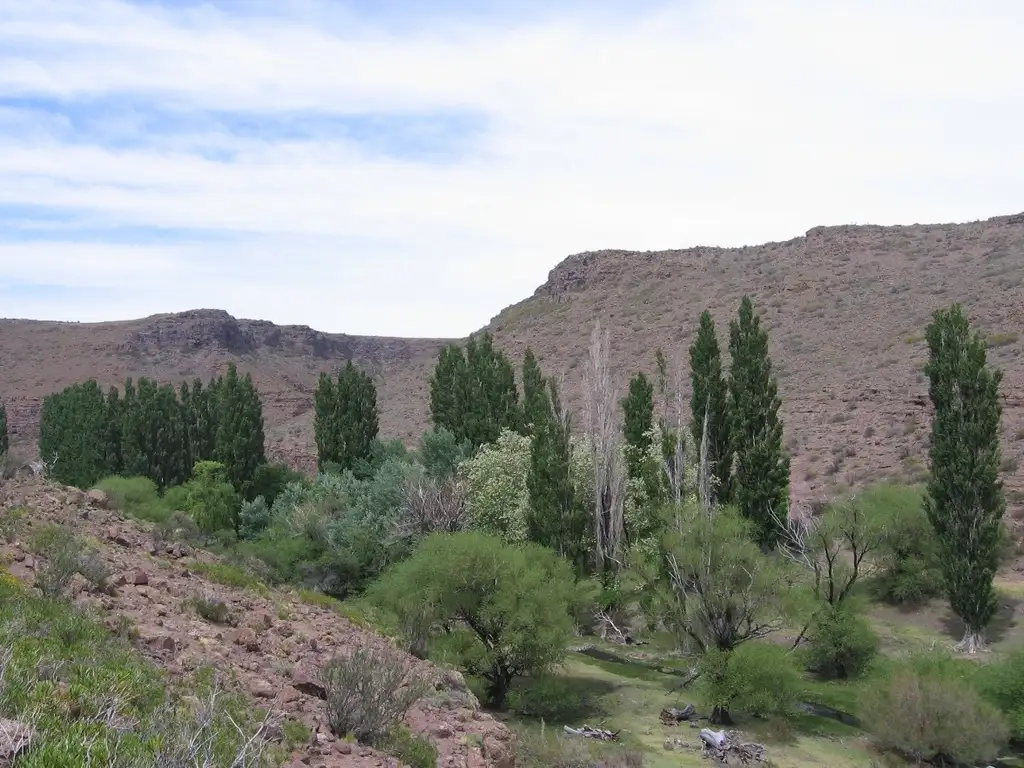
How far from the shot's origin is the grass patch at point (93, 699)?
5082 mm

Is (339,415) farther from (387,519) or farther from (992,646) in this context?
(992,646)

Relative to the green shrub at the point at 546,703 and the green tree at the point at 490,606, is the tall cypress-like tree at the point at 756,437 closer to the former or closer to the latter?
the green tree at the point at 490,606

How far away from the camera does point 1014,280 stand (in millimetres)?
60656

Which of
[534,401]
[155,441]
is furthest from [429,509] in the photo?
[155,441]

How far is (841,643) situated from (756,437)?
8.70 metres

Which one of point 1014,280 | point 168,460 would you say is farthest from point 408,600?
point 1014,280

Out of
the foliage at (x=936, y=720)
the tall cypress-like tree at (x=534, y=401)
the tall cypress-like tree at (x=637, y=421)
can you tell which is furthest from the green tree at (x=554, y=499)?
the foliage at (x=936, y=720)

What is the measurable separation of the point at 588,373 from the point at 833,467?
1554cm

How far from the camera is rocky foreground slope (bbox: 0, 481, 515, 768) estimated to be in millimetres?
9383

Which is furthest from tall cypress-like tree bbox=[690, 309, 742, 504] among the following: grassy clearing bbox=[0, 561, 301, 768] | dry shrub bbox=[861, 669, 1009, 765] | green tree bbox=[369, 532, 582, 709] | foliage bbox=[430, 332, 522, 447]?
grassy clearing bbox=[0, 561, 301, 768]

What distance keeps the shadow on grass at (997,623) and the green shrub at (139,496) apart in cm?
Result: 2906

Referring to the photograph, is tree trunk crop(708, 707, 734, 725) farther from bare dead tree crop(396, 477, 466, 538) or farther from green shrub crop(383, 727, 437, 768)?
green shrub crop(383, 727, 437, 768)

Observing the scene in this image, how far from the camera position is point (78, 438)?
50594mm

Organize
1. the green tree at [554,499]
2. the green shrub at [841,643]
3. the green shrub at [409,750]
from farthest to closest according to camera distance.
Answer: the green tree at [554,499]
the green shrub at [841,643]
the green shrub at [409,750]
